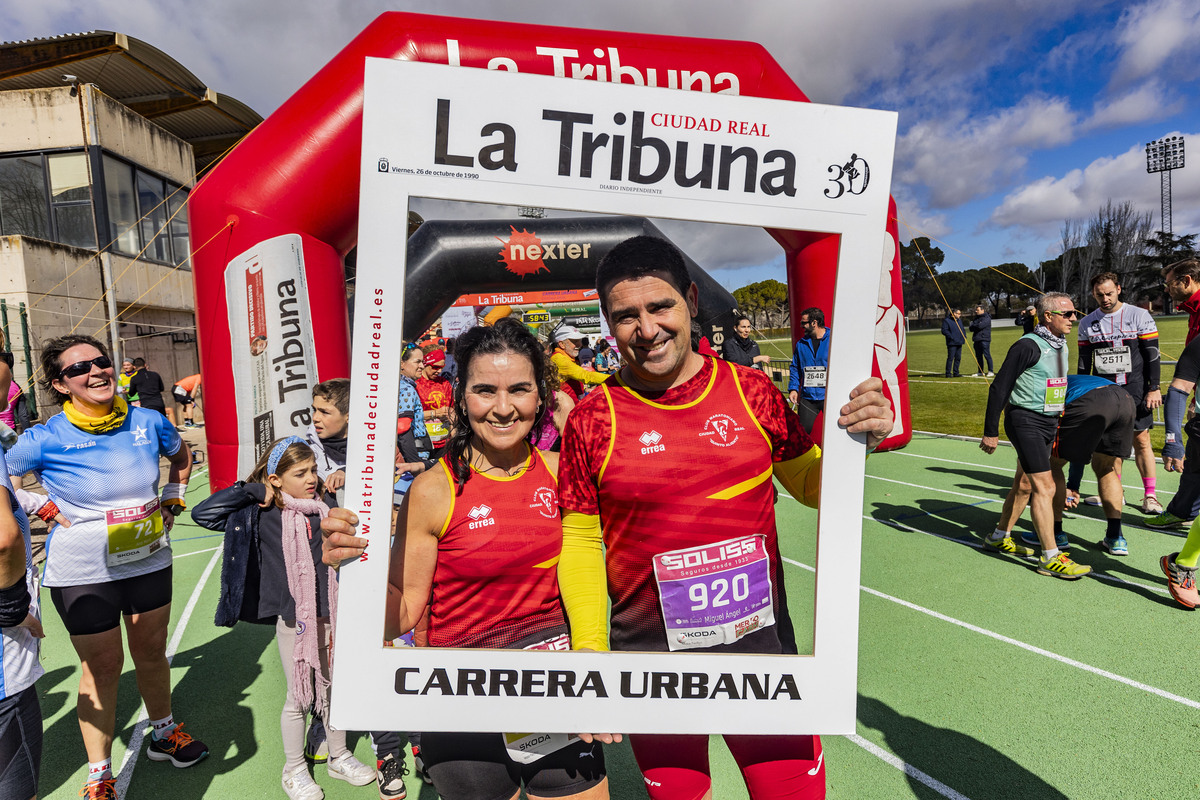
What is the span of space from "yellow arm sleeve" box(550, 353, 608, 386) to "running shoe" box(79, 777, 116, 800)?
2990 mm

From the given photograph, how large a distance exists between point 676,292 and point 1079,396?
16.7ft

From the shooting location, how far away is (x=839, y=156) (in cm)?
145

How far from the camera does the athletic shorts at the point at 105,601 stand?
2729mm

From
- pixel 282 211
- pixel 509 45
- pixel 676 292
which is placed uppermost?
pixel 509 45

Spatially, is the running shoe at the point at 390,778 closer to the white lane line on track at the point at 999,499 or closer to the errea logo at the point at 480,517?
the errea logo at the point at 480,517

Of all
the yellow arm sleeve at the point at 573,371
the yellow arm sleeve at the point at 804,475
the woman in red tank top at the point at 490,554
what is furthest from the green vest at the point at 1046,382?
the woman in red tank top at the point at 490,554

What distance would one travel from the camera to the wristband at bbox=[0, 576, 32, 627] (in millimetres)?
1843

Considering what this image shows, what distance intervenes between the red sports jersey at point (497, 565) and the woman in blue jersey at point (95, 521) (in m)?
2.12

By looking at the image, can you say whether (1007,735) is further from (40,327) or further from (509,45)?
(40,327)

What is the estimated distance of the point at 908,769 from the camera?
9.30 ft

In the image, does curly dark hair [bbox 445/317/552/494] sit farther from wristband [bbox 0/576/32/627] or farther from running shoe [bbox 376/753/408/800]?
running shoe [bbox 376/753/408/800]

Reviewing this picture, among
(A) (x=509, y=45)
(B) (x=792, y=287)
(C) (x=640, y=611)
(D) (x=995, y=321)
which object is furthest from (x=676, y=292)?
(D) (x=995, y=321)

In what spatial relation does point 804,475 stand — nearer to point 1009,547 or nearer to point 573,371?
point 573,371

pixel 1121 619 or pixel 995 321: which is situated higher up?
pixel 995 321
